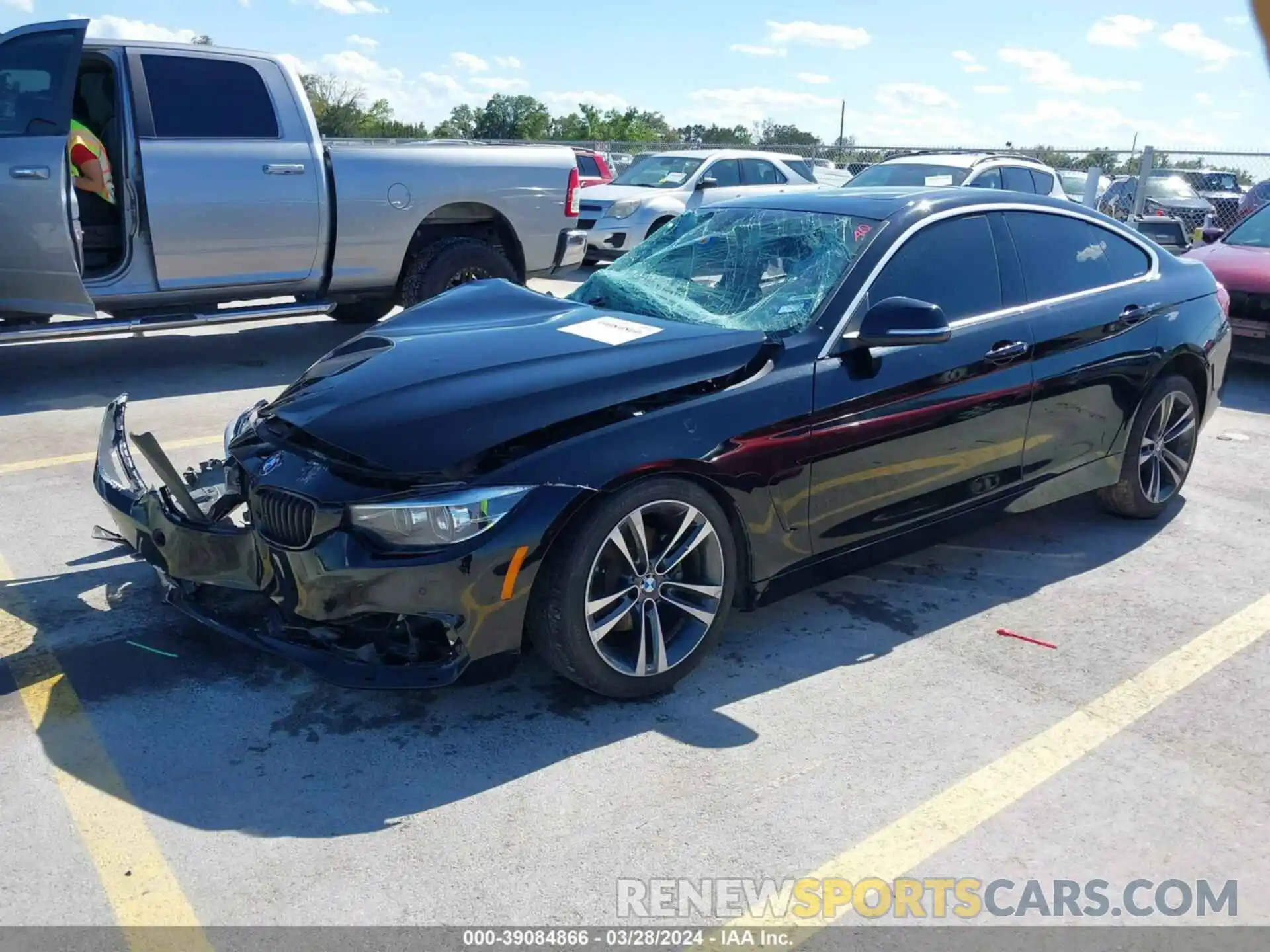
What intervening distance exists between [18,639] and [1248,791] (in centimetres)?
402

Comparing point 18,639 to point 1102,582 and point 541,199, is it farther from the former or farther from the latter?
point 541,199

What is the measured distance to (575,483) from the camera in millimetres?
3268

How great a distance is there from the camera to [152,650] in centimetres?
383

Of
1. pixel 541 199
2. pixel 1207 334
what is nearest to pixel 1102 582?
pixel 1207 334

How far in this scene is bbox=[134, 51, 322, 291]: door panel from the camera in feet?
24.4

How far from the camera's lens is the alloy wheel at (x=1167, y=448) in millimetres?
5203

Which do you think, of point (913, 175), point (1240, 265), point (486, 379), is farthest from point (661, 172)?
point (486, 379)

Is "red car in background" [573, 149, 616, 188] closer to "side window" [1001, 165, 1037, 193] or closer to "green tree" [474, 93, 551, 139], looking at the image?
"side window" [1001, 165, 1037, 193]

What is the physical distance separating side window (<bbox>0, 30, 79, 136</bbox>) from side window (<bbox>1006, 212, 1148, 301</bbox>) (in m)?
5.88

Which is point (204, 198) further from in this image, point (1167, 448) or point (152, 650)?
point (1167, 448)

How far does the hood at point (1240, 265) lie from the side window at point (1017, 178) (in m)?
3.45

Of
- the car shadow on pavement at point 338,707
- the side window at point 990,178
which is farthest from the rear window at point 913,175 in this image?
the car shadow on pavement at point 338,707

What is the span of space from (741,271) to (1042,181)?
10.4m

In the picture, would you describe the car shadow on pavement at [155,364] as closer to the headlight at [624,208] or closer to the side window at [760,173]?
the headlight at [624,208]
